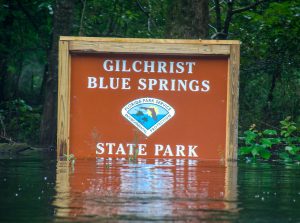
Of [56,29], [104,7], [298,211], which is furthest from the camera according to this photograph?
[104,7]

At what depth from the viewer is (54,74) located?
18734 mm

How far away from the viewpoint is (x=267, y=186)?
9.45 meters

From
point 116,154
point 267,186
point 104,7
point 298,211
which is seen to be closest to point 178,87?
point 116,154

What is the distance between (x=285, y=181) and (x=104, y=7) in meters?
13.5

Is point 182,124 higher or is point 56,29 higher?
point 56,29

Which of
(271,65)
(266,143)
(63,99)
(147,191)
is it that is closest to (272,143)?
(266,143)

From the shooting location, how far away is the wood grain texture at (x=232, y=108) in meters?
12.6

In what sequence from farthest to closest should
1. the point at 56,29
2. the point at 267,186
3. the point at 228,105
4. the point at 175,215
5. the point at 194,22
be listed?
the point at 56,29 → the point at 194,22 → the point at 228,105 → the point at 267,186 → the point at 175,215

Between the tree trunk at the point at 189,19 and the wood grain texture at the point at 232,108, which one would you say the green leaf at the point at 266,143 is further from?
the wood grain texture at the point at 232,108

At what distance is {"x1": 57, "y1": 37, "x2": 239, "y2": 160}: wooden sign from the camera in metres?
12.6

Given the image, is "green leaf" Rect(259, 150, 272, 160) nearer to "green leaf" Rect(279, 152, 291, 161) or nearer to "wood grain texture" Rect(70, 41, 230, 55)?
"green leaf" Rect(279, 152, 291, 161)

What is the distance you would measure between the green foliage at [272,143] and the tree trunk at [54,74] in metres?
4.38

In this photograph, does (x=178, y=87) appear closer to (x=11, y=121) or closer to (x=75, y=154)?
(x=75, y=154)

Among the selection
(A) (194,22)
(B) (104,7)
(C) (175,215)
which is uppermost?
(B) (104,7)
